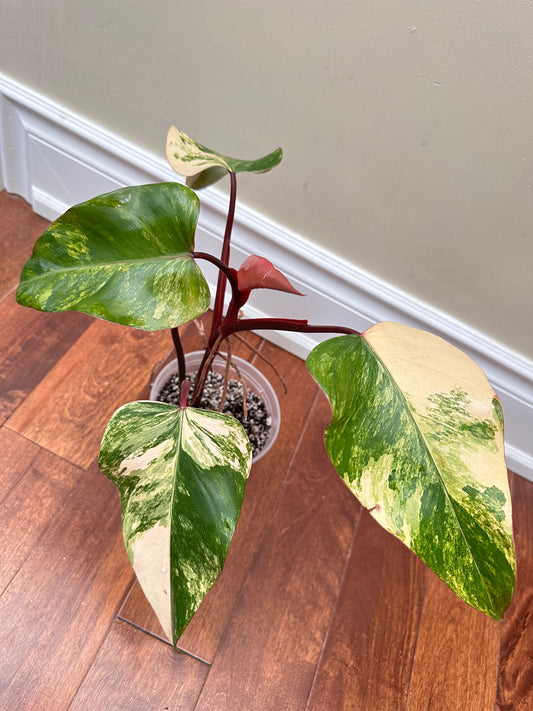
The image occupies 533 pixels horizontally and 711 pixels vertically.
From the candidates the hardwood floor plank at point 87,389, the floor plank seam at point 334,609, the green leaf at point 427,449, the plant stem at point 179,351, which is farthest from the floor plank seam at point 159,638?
the green leaf at point 427,449

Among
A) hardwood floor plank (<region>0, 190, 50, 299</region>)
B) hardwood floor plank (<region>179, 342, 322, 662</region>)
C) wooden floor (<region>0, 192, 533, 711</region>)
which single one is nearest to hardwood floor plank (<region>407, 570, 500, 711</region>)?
wooden floor (<region>0, 192, 533, 711</region>)

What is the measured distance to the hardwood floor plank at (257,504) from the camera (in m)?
0.89

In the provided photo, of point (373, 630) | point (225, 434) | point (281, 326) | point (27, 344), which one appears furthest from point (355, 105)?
point (373, 630)

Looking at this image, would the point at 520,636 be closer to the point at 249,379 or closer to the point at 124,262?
the point at 249,379

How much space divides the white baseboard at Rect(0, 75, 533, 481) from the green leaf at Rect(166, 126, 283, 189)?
1.00 feet

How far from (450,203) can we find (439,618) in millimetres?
669

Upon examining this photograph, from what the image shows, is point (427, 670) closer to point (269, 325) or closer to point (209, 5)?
point (269, 325)

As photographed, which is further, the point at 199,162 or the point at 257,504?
the point at 257,504

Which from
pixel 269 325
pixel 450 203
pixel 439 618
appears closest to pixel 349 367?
pixel 269 325

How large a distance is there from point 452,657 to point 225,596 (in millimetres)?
371

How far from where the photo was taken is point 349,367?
615 millimetres

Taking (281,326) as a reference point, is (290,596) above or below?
below

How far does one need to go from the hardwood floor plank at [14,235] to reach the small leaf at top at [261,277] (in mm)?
699

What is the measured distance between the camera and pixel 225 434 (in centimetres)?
62
